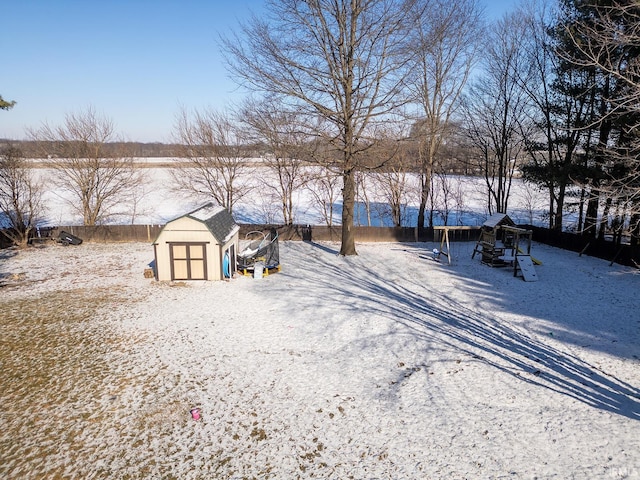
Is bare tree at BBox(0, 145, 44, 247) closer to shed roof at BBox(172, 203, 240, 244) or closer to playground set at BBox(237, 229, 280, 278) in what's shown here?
shed roof at BBox(172, 203, 240, 244)

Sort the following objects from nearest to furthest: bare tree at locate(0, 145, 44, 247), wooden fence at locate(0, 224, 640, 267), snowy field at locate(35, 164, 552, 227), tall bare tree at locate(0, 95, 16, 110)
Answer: tall bare tree at locate(0, 95, 16, 110) → bare tree at locate(0, 145, 44, 247) → wooden fence at locate(0, 224, 640, 267) → snowy field at locate(35, 164, 552, 227)

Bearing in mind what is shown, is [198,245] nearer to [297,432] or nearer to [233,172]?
[297,432]

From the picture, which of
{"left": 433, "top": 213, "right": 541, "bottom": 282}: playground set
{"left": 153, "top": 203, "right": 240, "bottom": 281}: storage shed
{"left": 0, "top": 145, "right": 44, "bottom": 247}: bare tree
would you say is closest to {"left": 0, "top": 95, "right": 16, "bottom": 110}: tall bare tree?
{"left": 153, "top": 203, "right": 240, "bottom": 281}: storage shed

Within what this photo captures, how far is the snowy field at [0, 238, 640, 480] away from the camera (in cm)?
551

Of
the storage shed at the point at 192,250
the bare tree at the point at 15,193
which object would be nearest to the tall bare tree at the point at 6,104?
the storage shed at the point at 192,250

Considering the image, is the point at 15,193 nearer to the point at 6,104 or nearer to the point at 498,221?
the point at 6,104

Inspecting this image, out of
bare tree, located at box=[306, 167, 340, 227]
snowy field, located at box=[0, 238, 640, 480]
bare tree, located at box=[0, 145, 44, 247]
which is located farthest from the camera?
bare tree, located at box=[306, 167, 340, 227]

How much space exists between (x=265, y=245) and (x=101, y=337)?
719cm

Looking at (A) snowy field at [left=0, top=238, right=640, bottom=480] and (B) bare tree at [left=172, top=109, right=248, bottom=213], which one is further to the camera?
(B) bare tree at [left=172, top=109, right=248, bottom=213]

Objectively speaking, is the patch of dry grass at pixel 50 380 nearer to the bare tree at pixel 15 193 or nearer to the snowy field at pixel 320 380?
the snowy field at pixel 320 380

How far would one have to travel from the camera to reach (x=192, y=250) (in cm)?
1392

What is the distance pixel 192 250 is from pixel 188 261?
46 cm

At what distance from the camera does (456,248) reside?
67.0ft

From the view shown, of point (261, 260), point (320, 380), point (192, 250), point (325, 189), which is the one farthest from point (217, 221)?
point (325, 189)
